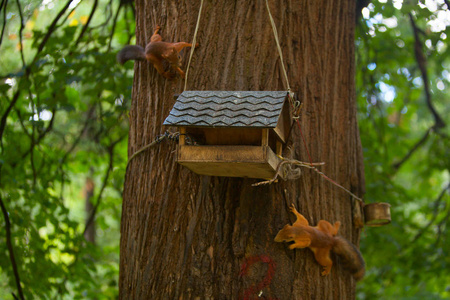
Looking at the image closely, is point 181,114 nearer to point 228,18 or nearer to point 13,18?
point 228,18

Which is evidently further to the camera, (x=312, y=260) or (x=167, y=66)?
(x=167, y=66)

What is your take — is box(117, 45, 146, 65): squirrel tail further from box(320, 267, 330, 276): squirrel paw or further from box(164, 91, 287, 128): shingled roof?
box(320, 267, 330, 276): squirrel paw

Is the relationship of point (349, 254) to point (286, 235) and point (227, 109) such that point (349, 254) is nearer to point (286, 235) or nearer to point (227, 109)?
point (286, 235)

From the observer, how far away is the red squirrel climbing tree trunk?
1880 millimetres

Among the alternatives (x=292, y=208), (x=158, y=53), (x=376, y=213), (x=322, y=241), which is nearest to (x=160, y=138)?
(x=158, y=53)

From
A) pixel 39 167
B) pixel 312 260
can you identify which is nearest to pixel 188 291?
pixel 312 260

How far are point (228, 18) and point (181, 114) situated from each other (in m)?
0.70

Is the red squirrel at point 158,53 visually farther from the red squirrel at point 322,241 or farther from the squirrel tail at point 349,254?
the squirrel tail at point 349,254

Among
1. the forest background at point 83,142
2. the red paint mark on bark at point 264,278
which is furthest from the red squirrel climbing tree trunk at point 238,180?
the forest background at point 83,142

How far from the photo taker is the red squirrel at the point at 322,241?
1882 millimetres

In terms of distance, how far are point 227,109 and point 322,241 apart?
75 centimetres

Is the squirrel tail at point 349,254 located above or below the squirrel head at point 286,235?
below

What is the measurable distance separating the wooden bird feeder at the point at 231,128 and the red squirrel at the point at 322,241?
0.28m

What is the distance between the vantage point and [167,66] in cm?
215
